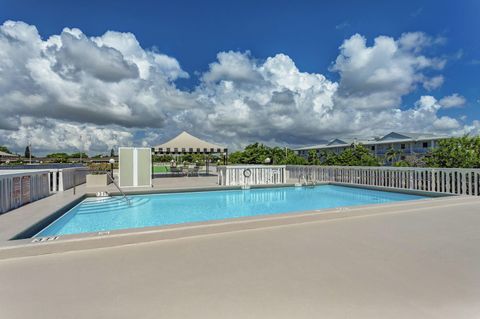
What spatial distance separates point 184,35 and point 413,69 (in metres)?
14.2

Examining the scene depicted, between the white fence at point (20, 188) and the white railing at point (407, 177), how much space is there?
1044 cm

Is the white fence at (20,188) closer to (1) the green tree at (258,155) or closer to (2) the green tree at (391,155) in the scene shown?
(1) the green tree at (258,155)

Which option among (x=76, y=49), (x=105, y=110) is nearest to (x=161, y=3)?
(x=76, y=49)

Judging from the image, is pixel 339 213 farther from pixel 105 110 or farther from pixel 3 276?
pixel 105 110

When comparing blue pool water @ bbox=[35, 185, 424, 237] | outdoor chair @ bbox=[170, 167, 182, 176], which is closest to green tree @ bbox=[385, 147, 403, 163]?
blue pool water @ bbox=[35, 185, 424, 237]

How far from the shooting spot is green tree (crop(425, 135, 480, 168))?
28.7ft

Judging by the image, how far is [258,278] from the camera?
7.57ft

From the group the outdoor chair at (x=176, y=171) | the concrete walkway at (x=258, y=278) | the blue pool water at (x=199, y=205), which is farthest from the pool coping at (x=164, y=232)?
the outdoor chair at (x=176, y=171)

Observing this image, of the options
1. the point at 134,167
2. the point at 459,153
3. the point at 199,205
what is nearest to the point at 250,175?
the point at 199,205

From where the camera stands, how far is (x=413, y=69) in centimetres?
1636

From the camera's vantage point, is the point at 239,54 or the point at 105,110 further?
the point at 105,110

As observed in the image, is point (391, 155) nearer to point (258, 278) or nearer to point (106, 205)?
point (106, 205)

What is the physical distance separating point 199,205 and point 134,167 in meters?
4.15

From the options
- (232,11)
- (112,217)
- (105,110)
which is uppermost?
(232,11)
